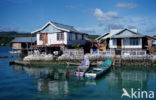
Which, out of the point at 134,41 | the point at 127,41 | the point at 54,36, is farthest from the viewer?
the point at 54,36

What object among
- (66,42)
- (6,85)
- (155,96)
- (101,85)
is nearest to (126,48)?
(66,42)

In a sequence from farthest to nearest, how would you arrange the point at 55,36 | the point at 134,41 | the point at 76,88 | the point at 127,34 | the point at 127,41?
the point at 55,36
the point at 127,41
the point at 127,34
the point at 134,41
the point at 76,88

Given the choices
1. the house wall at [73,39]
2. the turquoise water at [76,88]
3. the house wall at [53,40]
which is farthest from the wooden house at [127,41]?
the house wall at [53,40]

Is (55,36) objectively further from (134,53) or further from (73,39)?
(134,53)

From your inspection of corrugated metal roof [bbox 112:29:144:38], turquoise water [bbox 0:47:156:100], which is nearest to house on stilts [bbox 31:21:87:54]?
corrugated metal roof [bbox 112:29:144:38]

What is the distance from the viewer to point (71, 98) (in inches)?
551

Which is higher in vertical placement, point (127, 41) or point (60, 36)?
point (60, 36)

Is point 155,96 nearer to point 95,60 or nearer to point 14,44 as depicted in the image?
point 95,60

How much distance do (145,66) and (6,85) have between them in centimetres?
2155

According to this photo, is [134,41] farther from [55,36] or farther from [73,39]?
[55,36]

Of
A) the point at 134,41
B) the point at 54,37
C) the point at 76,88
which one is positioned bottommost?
the point at 76,88

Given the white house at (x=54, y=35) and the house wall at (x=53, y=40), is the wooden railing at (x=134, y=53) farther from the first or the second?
the house wall at (x=53, y=40)

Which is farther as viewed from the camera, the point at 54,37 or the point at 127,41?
the point at 54,37

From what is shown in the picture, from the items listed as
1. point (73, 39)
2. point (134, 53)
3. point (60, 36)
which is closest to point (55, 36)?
point (60, 36)
